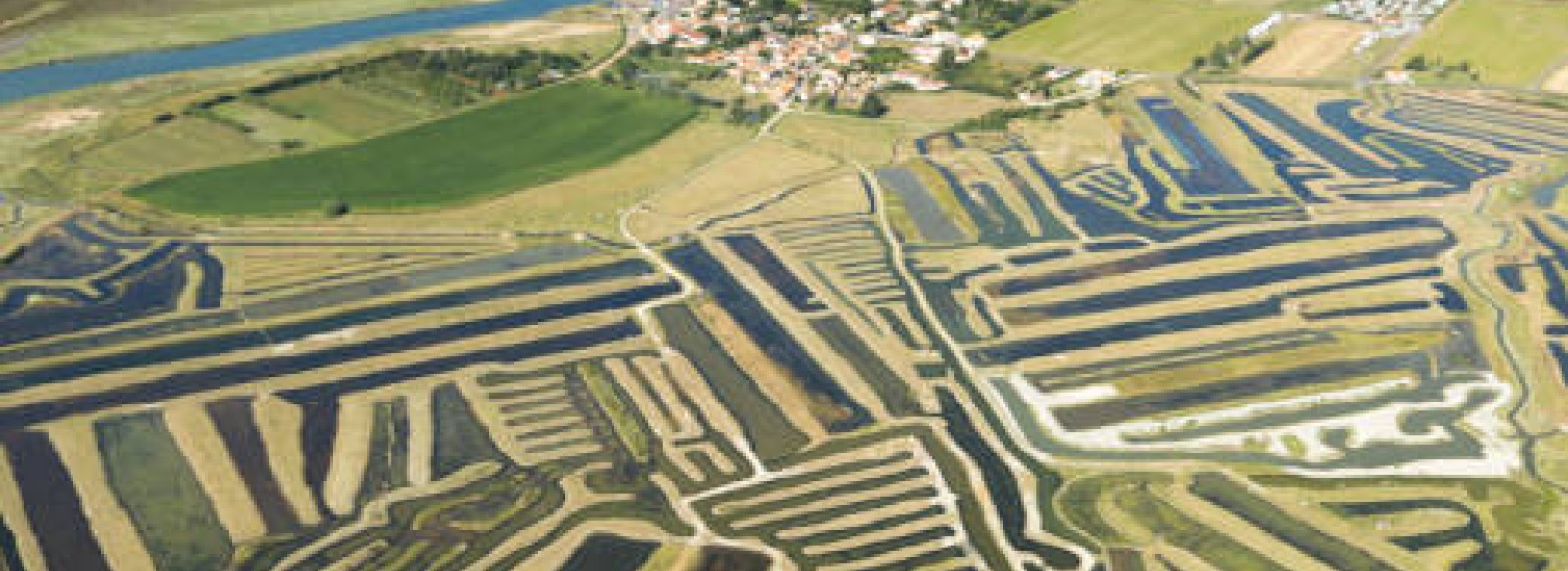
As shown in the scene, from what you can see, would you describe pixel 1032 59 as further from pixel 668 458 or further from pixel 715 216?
pixel 668 458

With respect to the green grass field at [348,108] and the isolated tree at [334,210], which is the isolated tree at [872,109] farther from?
the isolated tree at [334,210]

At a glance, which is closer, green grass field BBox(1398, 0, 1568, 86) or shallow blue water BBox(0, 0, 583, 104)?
shallow blue water BBox(0, 0, 583, 104)

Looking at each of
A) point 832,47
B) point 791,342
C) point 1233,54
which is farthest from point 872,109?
point 791,342

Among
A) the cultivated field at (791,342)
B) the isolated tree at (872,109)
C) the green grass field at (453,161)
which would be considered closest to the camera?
the cultivated field at (791,342)

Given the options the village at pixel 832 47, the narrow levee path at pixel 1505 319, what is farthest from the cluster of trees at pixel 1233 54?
the narrow levee path at pixel 1505 319

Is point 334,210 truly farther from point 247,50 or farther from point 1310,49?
point 1310,49

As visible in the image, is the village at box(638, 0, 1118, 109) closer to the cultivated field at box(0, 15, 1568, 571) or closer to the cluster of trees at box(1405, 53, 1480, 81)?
the cultivated field at box(0, 15, 1568, 571)

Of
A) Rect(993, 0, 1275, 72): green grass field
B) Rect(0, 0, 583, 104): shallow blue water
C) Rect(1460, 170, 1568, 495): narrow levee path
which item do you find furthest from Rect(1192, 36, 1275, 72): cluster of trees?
Rect(0, 0, 583, 104): shallow blue water
